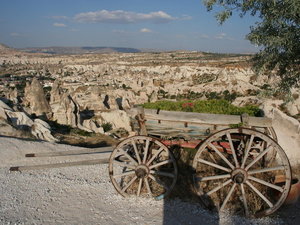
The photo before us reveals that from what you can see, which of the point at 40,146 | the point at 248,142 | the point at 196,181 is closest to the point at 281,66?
the point at 248,142

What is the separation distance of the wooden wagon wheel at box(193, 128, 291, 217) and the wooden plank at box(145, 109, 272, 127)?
25 centimetres

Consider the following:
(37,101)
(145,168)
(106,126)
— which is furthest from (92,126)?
(145,168)

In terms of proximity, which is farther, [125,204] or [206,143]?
[125,204]

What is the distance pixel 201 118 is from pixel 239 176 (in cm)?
118

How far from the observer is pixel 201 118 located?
511cm

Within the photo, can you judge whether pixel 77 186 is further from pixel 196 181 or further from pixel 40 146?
pixel 40 146

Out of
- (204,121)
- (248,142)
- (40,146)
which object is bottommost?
(40,146)

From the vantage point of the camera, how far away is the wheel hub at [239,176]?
482 cm

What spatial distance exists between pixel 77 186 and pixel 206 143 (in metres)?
3.62

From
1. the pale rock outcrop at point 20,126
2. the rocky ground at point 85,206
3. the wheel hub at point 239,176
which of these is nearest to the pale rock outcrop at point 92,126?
the pale rock outcrop at point 20,126

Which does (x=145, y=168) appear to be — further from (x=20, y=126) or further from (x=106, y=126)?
(x=106, y=126)

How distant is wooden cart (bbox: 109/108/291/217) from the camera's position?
4824mm

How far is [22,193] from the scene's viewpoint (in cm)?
646

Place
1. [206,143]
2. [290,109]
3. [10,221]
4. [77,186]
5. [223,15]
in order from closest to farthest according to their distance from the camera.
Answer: [206,143] → [10,221] → [223,15] → [77,186] → [290,109]
